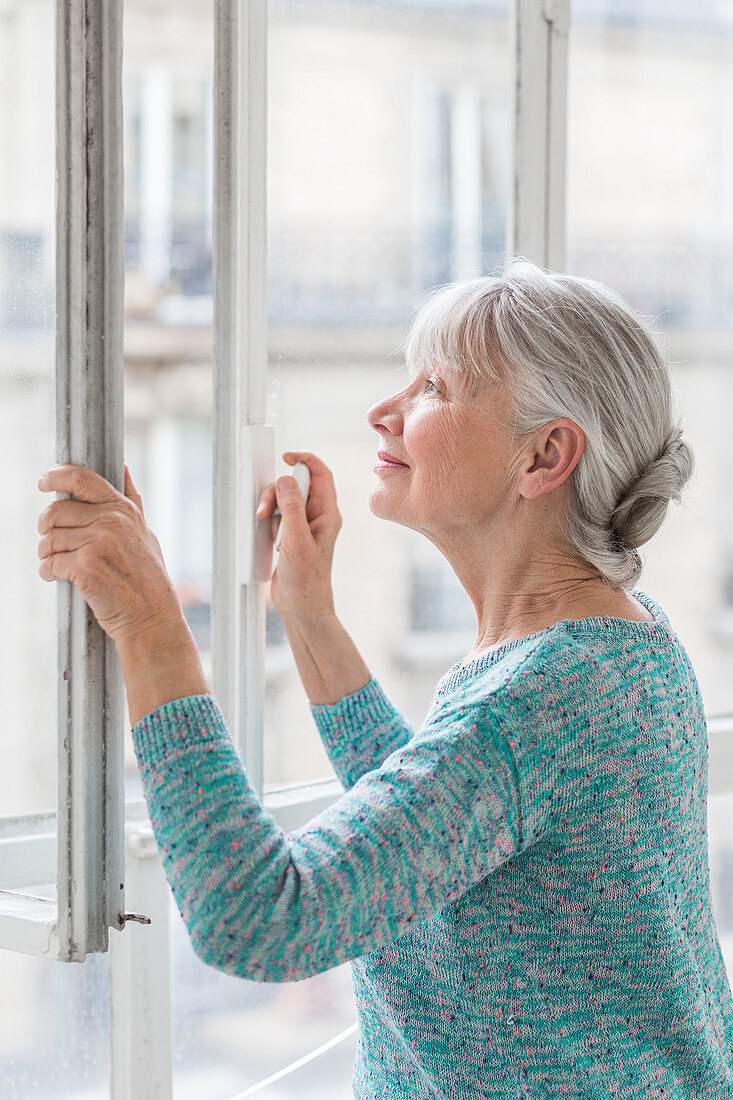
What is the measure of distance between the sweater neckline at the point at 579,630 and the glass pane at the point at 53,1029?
2.02ft

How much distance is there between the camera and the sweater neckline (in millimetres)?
954

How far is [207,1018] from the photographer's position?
1402mm

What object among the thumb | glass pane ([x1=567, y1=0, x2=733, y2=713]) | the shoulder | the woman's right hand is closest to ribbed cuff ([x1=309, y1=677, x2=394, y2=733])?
the woman's right hand

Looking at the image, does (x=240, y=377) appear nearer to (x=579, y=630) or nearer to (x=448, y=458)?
(x=448, y=458)

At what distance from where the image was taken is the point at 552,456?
1019 mm

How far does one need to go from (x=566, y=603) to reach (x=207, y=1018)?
791 millimetres

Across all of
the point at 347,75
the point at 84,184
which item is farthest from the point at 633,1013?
the point at 347,75

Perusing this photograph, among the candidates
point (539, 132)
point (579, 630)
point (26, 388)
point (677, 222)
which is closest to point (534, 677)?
point (579, 630)

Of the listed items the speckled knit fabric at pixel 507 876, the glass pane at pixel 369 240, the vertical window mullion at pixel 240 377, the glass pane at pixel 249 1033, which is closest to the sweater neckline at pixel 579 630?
the speckled knit fabric at pixel 507 876

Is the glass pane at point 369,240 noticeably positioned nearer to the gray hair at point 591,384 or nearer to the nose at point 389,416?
the nose at point 389,416

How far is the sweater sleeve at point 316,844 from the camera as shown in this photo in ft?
2.59

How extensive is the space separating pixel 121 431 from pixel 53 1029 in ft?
2.62

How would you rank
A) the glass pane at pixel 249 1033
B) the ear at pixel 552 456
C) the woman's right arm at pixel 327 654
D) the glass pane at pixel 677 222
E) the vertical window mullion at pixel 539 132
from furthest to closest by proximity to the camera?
the glass pane at pixel 677 222, the vertical window mullion at pixel 539 132, the glass pane at pixel 249 1033, the woman's right arm at pixel 327 654, the ear at pixel 552 456

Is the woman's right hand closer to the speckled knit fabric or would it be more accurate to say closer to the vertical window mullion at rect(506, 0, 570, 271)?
the speckled knit fabric
